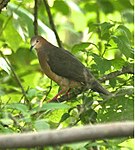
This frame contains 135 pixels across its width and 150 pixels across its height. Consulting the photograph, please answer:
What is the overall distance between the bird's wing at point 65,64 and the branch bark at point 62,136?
2.86 meters

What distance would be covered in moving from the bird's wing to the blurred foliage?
0.39ft

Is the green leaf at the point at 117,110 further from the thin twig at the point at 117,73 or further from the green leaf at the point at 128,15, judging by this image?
the green leaf at the point at 128,15

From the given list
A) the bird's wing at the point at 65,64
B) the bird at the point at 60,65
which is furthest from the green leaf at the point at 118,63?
the bird's wing at the point at 65,64

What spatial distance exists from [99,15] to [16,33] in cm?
245

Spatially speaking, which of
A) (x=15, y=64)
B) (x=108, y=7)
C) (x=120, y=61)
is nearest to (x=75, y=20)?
(x=108, y=7)

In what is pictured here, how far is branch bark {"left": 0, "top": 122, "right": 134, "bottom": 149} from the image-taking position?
4.20 feet

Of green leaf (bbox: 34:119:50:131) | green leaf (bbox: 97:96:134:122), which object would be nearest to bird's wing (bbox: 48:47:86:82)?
green leaf (bbox: 97:96:134:122)

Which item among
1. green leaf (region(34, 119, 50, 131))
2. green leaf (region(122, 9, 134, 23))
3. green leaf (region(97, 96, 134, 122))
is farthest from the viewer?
green leaf (region(122, 9, 134, 23))

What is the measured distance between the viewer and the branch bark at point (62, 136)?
1281 mm

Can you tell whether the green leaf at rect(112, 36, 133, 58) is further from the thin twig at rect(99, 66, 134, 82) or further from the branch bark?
the branch bark

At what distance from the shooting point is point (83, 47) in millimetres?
3600

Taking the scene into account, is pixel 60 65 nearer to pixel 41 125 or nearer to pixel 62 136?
pixel 41 125

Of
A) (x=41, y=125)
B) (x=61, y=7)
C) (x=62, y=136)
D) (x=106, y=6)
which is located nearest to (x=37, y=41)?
(x=61, y=7)

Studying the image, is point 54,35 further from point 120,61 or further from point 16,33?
point 120,61
